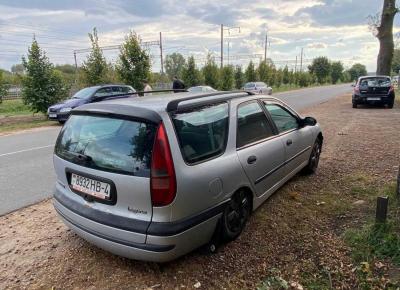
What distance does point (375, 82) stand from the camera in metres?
16.7

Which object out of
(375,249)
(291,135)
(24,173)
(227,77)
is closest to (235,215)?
(375,249)

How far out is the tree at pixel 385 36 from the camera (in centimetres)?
1897

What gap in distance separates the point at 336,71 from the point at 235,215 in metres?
121

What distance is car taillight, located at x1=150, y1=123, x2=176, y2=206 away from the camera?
2.66 m

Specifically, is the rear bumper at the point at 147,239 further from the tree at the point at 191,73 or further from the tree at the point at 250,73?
the tree at the point at 250,73

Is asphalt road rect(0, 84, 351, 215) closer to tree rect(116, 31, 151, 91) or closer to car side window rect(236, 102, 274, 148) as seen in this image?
car side window rect(236, 102, 274, 148)

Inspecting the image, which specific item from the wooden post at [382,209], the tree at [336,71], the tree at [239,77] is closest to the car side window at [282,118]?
the wooden post at [382,209]

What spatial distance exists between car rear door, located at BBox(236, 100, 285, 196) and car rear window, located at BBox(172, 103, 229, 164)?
26 cm

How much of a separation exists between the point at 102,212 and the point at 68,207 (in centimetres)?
53

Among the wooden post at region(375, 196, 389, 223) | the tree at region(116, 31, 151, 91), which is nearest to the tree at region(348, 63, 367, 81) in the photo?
the tree at region(116, 31, 151, 91)

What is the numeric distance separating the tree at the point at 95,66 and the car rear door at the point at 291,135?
759 inches

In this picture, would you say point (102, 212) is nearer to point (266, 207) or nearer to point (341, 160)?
point (266, 207)

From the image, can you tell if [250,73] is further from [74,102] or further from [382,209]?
[382,209]

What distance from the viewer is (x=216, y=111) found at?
3.44 m
